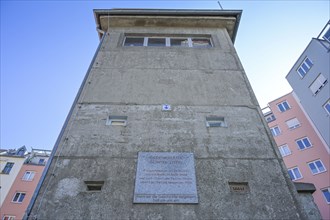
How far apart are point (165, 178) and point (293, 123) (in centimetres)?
2377

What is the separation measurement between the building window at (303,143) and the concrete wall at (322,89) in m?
4.05

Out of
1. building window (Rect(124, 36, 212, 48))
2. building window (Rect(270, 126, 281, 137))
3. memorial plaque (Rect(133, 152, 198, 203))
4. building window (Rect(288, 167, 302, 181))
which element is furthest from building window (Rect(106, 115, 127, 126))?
building window (Rect(270, 126, 281, 137))

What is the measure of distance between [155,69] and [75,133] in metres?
3.56

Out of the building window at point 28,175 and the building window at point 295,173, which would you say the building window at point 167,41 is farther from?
the building window at point 28,175

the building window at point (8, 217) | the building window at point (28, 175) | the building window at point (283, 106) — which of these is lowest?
the building window at point (8, 217)

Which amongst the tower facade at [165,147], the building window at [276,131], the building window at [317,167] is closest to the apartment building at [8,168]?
the tower facade at [165,147]

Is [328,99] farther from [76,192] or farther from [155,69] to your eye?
[76,192]

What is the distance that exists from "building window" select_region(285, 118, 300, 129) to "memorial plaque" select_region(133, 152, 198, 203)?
74.7 ft

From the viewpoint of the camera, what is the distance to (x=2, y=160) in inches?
954

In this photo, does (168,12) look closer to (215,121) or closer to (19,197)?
(215,121)

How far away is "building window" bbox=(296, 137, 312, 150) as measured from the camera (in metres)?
21.3

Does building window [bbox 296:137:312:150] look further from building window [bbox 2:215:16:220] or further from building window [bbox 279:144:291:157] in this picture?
building window [bbox 2:215:16:220]

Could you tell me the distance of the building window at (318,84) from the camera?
55.4 ft

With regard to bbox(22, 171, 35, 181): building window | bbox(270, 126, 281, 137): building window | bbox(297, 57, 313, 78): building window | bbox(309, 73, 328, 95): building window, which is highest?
bbox(297, 57, 313, 78): building window
